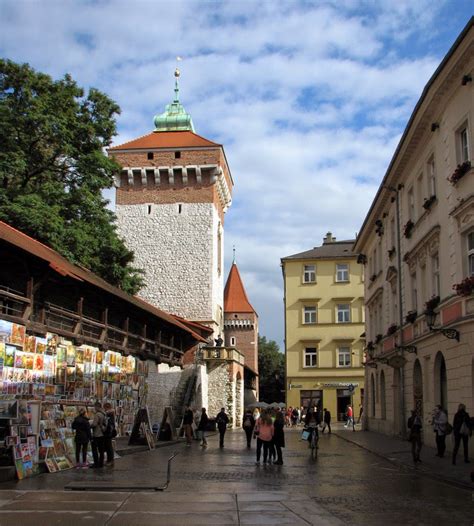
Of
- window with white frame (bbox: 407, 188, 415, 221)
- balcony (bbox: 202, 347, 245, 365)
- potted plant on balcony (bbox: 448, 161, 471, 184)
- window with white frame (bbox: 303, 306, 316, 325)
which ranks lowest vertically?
balcony (bbox: 202, 347, 245, 365)

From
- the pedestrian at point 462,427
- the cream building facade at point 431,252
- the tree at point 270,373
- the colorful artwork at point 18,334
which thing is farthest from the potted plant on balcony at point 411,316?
the tree at point 270,373

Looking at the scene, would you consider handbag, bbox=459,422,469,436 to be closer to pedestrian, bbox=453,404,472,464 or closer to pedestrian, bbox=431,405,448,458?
pedestrian, bbox=453,404,472,464

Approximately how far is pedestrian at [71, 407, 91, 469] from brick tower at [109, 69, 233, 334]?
38.3 metres

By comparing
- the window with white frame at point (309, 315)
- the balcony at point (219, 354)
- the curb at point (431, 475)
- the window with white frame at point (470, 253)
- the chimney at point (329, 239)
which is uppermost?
the chimney at point (329, 239)

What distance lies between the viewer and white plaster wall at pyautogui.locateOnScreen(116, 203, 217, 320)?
55.2 meters

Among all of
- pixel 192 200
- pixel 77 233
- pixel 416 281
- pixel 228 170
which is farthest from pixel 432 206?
pixel 228 170

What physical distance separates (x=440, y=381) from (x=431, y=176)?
263 inches

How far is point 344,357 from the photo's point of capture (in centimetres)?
5709

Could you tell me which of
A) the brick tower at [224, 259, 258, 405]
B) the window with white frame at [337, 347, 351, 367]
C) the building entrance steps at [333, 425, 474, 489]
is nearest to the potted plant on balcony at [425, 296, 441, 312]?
the building entrance steps at [333, 425, 474, 489]

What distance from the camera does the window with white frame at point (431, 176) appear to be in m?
22.8

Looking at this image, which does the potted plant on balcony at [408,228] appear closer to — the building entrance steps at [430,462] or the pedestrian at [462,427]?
the building entrance steps at [430,462]

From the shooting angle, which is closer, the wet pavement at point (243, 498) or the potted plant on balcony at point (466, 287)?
the wet pavement at point (243, 498)

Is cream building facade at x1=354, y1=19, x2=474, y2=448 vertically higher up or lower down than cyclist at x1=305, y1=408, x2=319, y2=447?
higher up

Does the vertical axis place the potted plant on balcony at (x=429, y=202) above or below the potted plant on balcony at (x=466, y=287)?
above
